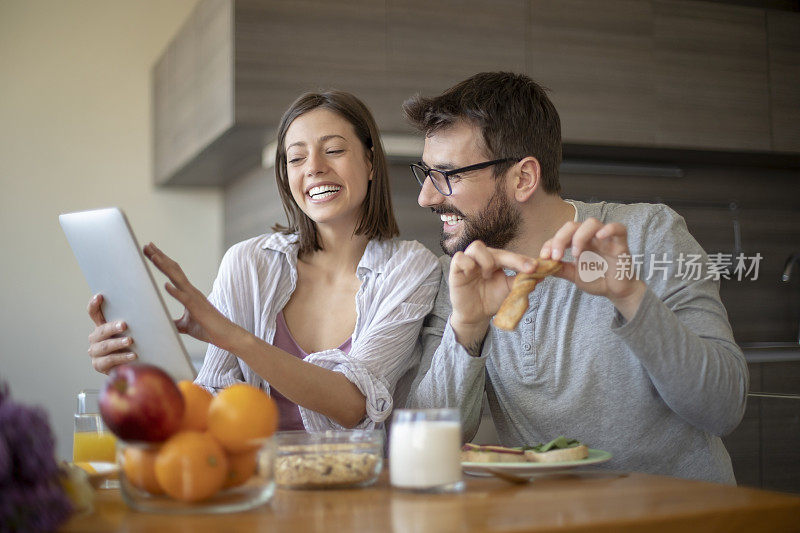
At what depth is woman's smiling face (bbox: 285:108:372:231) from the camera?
2.03 metres

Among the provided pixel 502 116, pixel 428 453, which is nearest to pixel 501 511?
pixel 428 453

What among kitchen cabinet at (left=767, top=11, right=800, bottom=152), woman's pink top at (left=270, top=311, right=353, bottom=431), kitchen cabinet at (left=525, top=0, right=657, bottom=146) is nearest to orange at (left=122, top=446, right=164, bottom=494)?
woman's pink top at (left=270, top=311, right=353, bottom=431)

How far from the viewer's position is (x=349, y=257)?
2119 millimetres

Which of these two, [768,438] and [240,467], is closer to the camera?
[240,467]

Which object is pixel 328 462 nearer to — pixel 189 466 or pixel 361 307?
pixel 189 466

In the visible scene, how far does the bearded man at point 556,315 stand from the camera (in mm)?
1353

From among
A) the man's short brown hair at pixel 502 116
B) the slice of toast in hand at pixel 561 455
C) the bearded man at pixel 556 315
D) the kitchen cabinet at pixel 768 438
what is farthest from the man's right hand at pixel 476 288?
the kitchen cabinet at pixel 768 438

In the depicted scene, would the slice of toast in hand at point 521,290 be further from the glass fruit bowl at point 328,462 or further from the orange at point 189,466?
the orange at point 189,466

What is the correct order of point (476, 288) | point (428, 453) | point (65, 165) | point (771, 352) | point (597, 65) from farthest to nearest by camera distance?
point (65, 165), point (771, 352), point (597, 65), point (476, 288), point (428, 453)

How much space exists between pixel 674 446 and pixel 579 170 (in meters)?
2.38

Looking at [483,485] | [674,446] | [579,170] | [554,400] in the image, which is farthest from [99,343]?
[579,170]

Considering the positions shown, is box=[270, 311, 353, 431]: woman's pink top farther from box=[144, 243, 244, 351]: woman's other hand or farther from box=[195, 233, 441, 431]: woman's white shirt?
box=[144, 243, 244, 351]: woman's other hand

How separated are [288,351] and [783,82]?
316cm

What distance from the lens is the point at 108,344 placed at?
4.76 ft
